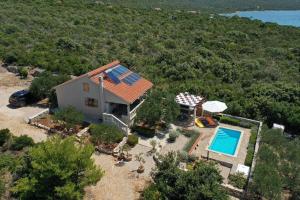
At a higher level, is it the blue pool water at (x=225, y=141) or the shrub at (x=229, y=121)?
the shrub at (x=229, y=121)

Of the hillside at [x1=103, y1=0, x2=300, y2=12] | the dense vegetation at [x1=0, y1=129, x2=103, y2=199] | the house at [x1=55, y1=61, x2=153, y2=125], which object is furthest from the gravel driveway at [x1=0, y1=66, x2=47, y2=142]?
the hillside at [x1=103, y1=0, x2=300, y2=12]

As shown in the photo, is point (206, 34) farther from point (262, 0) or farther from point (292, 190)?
point (262, 0)

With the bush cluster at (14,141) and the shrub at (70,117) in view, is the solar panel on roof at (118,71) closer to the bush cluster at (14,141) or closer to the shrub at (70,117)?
the shrub at (70,117)

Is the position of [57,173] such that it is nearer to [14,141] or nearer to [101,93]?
[14,141]

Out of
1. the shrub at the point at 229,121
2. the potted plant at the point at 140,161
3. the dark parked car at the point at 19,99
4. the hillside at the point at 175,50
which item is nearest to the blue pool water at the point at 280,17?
the hillside at the point at 175,50

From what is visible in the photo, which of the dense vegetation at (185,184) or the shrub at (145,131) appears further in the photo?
the shrub at (145,131)

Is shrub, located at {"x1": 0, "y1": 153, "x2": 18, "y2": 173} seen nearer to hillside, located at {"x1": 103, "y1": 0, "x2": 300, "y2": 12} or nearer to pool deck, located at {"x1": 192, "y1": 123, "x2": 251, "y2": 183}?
pool deck, located at {"x1": 192, "y1": 123, "x2": 251, "y2": 183}
